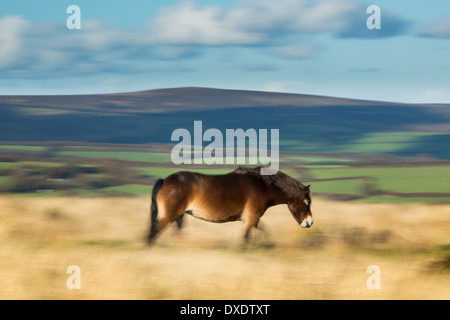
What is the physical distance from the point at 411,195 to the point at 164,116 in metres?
80.8

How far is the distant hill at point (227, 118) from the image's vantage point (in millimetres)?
101562

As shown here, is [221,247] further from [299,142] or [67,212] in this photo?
[299,142]

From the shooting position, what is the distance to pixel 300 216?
11.7 m

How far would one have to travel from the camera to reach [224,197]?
11.1 m

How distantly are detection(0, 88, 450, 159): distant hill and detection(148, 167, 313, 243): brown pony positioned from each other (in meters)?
80.4

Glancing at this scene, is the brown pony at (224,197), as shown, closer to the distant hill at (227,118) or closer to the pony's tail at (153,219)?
the pony's tail at (153,219)

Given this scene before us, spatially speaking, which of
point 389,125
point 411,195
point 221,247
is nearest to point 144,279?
point 221,247

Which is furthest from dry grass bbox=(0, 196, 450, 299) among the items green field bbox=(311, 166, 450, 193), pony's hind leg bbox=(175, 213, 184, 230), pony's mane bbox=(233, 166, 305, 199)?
green field bbox=(311, 166, 450, 193)

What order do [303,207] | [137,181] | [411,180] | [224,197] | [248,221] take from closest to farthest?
[224,197] → [248,221] → [303,207] → [137,181] → [411,180]

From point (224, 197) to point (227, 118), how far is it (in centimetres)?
11072

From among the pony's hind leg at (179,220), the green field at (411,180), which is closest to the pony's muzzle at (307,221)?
the pony's hind leg at (179,220)

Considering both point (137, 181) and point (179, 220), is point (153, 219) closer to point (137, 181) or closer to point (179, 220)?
point (179, 220)

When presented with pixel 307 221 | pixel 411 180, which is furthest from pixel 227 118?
pixel 307 221

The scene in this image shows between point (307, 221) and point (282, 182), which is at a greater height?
point (282, 182)
